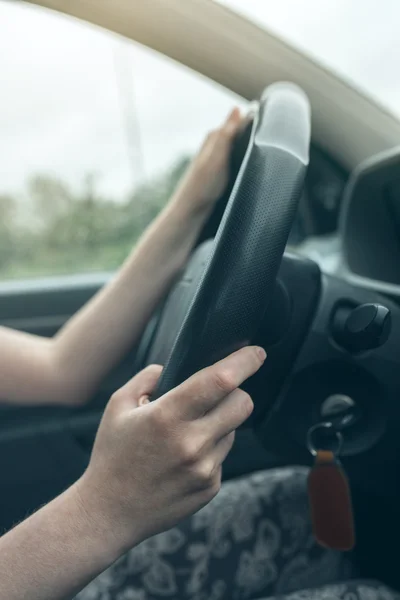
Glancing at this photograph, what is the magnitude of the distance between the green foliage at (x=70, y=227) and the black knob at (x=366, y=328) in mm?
840

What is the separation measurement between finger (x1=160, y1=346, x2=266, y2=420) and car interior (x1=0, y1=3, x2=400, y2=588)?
0.03 m

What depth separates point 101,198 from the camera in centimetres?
167

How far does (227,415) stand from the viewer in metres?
0.57

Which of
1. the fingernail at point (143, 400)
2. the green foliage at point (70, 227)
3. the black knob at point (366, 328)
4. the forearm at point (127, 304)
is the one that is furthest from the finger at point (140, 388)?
the green foliage at point (70, 227)

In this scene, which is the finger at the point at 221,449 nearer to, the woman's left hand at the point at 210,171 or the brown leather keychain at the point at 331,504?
the brown leather keychain at the point at 331,504

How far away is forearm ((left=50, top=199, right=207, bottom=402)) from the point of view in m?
1.07

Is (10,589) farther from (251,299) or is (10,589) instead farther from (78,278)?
(78,278)

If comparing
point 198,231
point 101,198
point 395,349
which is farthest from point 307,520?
point 101,198

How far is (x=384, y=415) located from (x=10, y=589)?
0.50 meters

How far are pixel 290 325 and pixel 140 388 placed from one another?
25cm

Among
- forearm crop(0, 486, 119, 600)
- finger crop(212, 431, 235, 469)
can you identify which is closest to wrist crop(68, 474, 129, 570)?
forearm crop(0, 486, 119, 600)

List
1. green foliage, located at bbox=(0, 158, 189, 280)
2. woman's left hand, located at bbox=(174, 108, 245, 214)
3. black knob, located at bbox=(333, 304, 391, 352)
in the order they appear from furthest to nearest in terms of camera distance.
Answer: green foliage, located at bbox=(0, 158, 189, 280), woman's left hand, located at bbox=(174, 108, 245, 214), black knob, located at bbox=(333, 304, 391, 352)

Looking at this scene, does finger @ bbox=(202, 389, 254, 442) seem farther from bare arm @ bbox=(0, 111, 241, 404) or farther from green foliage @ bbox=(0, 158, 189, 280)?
green foliage @ bbox=(0, 158, 189, 280)

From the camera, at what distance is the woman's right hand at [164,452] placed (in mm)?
546
